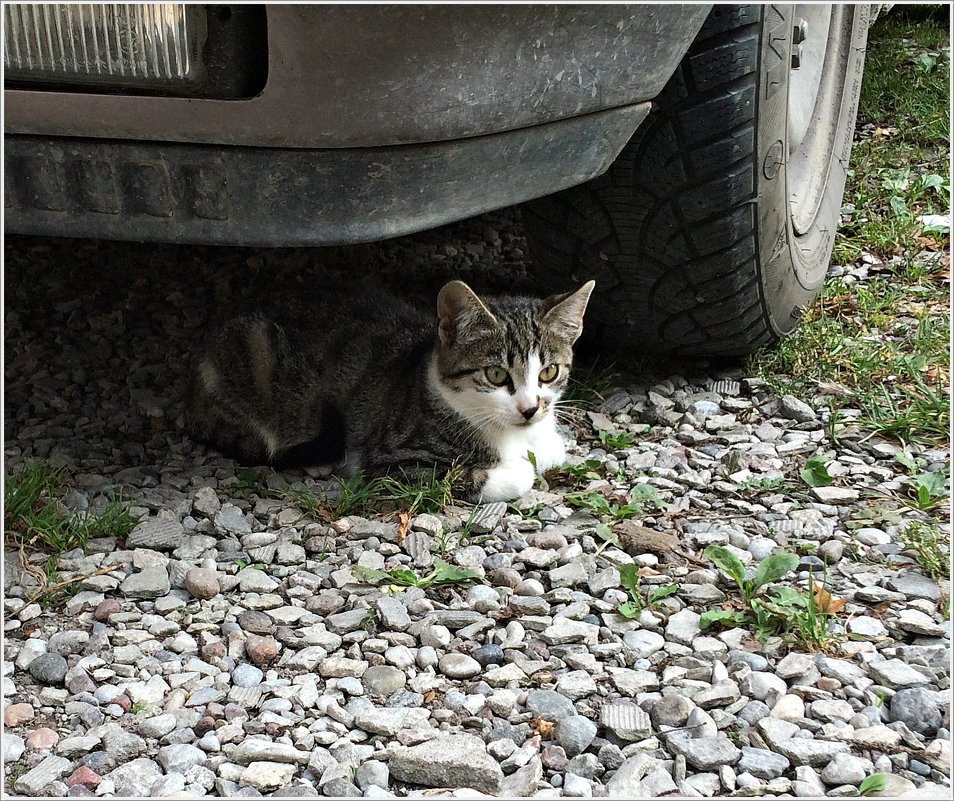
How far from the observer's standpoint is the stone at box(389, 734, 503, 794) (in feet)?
6.69

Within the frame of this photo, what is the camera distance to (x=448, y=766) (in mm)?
2051

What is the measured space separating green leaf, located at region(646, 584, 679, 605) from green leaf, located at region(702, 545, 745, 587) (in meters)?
0.14

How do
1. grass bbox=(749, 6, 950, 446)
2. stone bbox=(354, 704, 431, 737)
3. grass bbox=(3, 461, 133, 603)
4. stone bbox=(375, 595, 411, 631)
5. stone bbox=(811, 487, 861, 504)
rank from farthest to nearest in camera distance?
grass bbox=(749, 6, 950, 446) < stone bbox=(811, 487, 861, 504) < grass bbox=(3, 461, 133, 603) < stone bbox=(375, 595, 411, 631) < stone bbox=(354, 704, 431, 737)

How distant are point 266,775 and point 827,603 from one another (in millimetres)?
1349

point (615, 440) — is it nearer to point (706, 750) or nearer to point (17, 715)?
point (706, 750)

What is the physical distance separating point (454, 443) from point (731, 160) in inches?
47.6

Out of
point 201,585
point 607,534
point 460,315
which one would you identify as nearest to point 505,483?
point 607,534

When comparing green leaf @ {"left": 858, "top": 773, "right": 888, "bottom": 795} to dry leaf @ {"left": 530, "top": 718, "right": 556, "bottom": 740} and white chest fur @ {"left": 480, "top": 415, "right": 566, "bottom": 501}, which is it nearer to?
dry leaf @ {"left": 530, "top": 718, "right": 556, "bottom": 740}

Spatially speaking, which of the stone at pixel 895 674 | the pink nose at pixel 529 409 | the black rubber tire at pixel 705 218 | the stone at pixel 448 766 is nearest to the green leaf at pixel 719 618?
the stone at pixel 895 674

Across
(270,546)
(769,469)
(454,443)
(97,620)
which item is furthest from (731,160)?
(97,620)

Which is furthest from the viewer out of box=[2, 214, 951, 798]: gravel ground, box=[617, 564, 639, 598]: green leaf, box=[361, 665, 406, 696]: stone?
A: box=[617, 564, 639, 598]: green leaf

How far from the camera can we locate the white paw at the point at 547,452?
341cm

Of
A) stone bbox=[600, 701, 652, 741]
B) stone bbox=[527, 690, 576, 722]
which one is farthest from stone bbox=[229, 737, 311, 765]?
stone bbox=[600, 701, 652, 741]

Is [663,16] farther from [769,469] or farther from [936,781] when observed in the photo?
[936,781]
